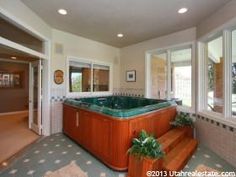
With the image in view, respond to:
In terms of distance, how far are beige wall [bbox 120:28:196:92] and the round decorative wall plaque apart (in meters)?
2.25

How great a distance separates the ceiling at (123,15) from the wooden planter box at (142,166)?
2455mm

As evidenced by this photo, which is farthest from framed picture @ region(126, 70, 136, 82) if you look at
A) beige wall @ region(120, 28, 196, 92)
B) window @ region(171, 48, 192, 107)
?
window @ region(171, 48, 192, 107)

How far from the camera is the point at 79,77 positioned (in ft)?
14.5

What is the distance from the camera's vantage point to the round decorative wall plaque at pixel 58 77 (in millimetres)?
3738

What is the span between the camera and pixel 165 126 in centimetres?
319

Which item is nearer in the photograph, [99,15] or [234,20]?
[234,20]

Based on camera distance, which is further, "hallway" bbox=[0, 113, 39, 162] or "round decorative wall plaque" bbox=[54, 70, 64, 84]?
"round decorative wall plaque" bbox=[54, 70, 64, 84]

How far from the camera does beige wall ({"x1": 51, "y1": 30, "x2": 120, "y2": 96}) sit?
3763mm

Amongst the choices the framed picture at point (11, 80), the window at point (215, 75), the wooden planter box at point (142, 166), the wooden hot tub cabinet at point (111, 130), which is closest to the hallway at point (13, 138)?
the wooden hot tub cabinet at point (111, 130)

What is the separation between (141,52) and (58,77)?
2637mm

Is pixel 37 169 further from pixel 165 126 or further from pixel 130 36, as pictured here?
pixel 130 36

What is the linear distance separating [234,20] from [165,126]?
7.35 feet

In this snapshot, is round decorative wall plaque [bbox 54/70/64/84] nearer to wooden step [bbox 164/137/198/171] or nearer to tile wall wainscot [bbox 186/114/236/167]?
wooden step [bbox 164/137/198/171]

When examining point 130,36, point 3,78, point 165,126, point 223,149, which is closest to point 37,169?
point 165,126
